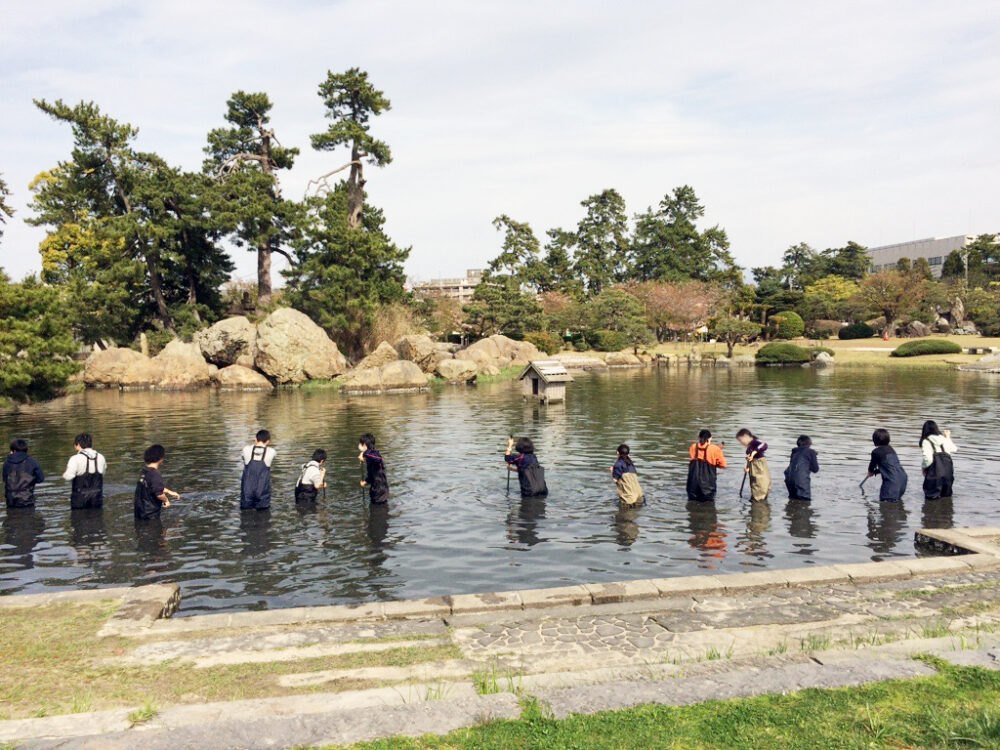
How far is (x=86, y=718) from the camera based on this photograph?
6.04 m

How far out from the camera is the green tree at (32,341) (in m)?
28.4

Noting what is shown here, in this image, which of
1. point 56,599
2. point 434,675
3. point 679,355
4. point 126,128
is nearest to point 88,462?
point 56,599

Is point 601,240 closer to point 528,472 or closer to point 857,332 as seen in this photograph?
point 857,332

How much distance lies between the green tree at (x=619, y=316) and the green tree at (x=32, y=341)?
2134 inches

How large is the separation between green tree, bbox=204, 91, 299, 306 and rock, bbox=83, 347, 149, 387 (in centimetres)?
1174

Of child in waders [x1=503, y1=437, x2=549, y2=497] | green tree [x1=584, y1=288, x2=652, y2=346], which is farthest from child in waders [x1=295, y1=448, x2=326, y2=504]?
green tree [x1=584, y1=288, x2=652, y2=346]

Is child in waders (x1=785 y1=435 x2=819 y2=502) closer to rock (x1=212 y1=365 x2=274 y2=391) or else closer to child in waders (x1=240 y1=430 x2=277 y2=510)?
child in waders (x1=240 y1=430 x2=277 y2=510)

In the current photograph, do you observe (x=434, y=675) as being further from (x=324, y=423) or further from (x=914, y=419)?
(x=914, y=419)

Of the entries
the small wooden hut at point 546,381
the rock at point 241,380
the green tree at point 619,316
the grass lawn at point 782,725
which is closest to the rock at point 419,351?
the rock at point 241,380

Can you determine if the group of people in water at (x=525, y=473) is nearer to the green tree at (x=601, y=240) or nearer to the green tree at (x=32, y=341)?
the green tree at (x=32, y=341)

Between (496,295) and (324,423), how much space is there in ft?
145

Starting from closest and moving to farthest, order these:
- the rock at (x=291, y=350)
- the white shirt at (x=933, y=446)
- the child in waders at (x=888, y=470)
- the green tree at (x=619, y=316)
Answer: the child in waders at (x=888, y=470)
the white shirt at (x=933, y=446)
the rock at (x=291, y=350)
the green tree at (x=619, y=316)

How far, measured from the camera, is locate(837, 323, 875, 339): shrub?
80250mm

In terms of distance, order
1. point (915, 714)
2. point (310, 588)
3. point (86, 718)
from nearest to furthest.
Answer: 1. point (915, 714)
2. point (86, 718)
3. point (310, 588)
